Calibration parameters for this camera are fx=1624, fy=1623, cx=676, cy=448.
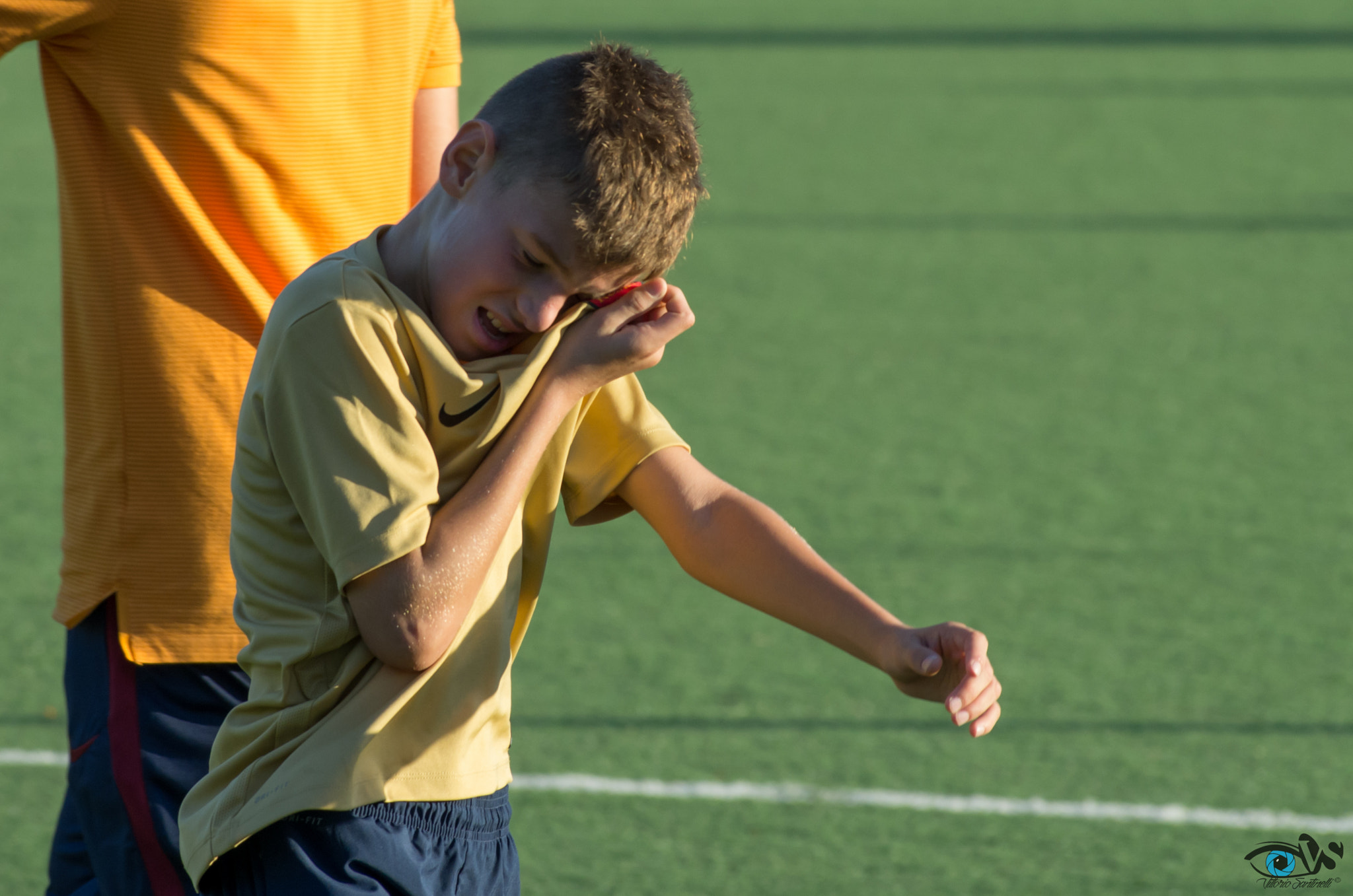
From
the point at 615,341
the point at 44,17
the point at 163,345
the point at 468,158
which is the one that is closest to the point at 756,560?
the point at 615,341

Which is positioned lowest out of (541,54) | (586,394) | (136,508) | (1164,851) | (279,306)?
(541,54)

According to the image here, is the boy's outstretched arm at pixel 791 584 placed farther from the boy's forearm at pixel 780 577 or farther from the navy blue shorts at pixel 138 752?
the navy blue shorts at pixel 138 752

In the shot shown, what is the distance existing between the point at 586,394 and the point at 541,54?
1076 cm

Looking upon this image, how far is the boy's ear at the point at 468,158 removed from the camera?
1627 mm

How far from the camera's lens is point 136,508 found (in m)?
2.08

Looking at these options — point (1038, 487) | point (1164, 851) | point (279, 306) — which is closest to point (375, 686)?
point (279, 306)

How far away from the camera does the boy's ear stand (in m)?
1.63

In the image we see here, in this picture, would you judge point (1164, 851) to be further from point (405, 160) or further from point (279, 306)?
point (279, 306)

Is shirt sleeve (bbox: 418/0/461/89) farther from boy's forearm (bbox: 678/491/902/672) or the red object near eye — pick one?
boy's forearm (bbox: 678/491/902/672)

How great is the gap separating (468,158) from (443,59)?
28.7 inches

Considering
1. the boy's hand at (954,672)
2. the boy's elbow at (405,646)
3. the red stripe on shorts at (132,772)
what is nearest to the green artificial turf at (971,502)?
the red stripe on shorts at (132,772)

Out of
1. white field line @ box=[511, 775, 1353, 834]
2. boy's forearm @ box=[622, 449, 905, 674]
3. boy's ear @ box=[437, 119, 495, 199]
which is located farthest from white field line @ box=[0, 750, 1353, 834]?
boy's ear @ box=[437, 119, 495, 199]

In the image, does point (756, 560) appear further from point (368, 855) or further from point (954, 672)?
point (368, 855)

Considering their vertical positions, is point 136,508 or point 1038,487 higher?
point 136,508
